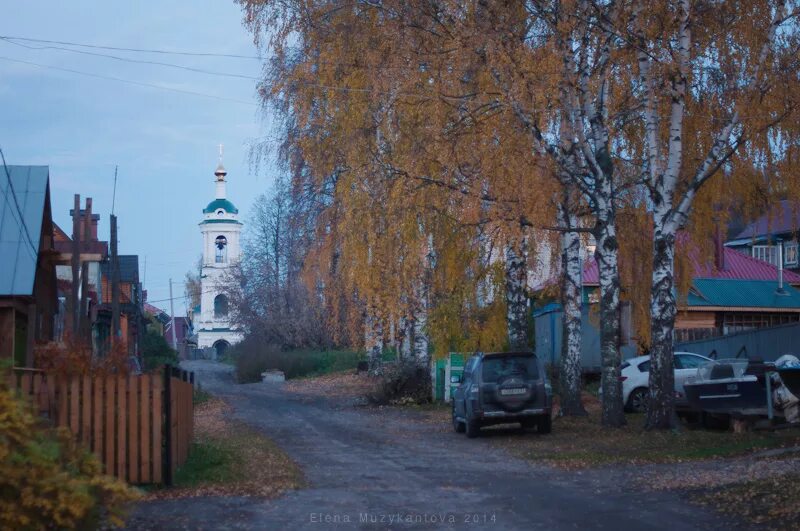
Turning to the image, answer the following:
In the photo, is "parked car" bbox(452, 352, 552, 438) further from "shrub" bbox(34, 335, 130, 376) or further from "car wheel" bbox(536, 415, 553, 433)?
"shrub" bbox(34, 335, 130, 376)

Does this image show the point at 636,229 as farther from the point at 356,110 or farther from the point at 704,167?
the point at 356,110

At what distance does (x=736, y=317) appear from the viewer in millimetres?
43250

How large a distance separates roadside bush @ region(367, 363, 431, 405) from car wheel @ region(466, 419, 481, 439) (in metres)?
11.1

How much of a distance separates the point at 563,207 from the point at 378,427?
7176mm

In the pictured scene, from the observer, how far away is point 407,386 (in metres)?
32.6

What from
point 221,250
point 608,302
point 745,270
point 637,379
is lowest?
point 637,379

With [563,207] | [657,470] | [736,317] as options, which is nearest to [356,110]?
Answer: [563,207]

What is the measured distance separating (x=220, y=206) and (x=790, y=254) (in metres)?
49.5

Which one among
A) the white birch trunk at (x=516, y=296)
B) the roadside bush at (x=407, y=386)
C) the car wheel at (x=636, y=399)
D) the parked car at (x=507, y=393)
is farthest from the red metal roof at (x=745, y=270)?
the parked car at (x=507, y=393)

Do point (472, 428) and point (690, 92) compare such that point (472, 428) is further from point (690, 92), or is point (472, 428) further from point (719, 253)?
point (719, 253)

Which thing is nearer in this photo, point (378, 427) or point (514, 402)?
point (514, 402)

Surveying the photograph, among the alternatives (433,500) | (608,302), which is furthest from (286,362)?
(433,500)

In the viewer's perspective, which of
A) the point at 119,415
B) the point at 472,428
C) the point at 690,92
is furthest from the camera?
the point at 472,428

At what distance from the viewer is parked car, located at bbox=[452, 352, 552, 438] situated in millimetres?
20766
